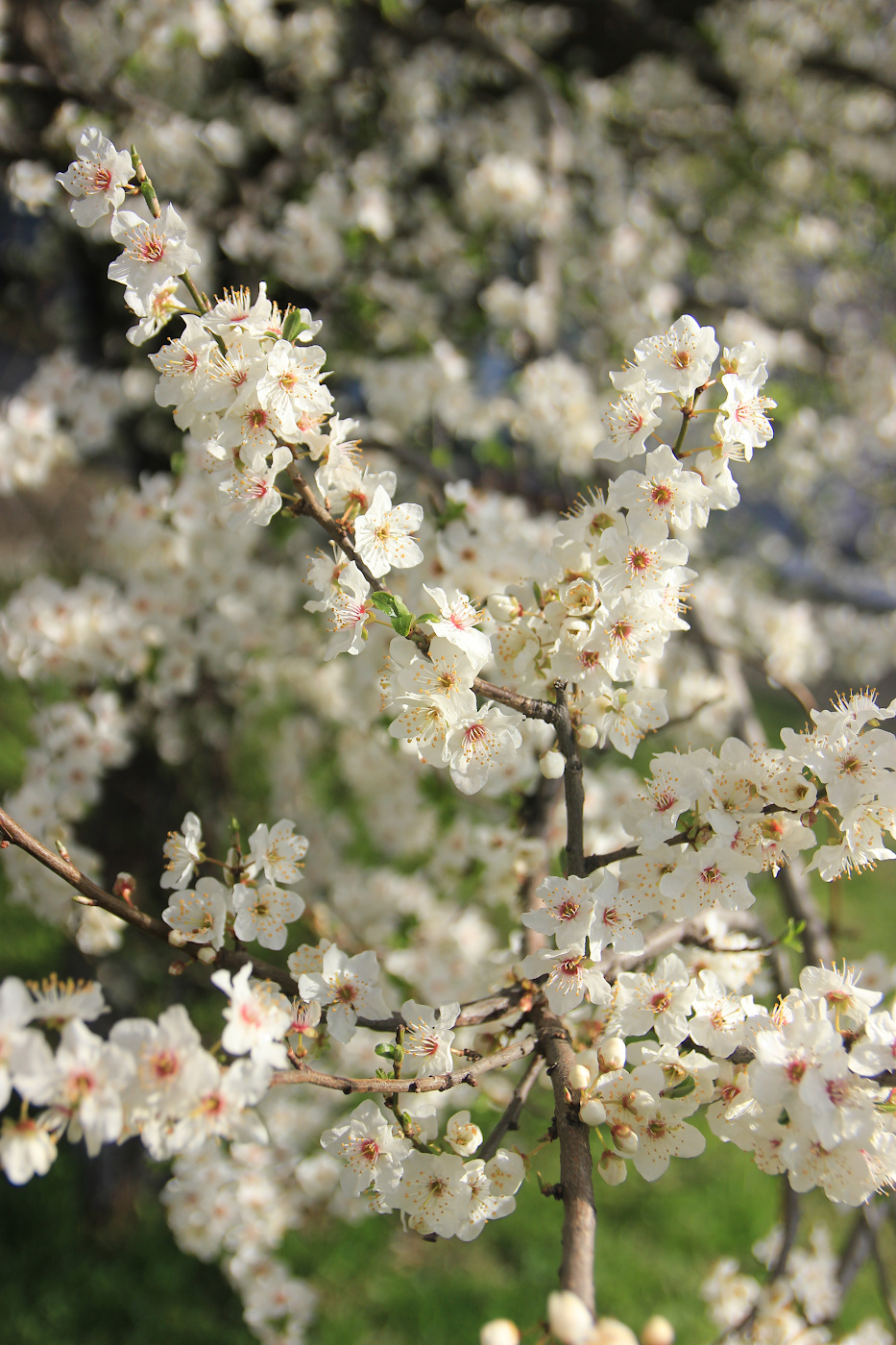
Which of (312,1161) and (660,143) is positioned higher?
(660,143)

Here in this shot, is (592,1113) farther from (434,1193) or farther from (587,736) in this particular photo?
(587,736)

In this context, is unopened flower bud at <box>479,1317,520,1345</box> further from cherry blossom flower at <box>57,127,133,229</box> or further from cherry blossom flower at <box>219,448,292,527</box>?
cherry blossom flower at <box>57,127,133,229</box>

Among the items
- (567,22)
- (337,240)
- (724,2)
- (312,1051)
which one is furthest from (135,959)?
(724,2)

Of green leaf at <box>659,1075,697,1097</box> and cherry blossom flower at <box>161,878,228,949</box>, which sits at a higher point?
cherry blossom flower at <box>161,878,228,949</box>

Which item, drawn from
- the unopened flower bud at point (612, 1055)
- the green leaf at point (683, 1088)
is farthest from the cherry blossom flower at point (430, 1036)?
the green leaf at point (683, 1088)

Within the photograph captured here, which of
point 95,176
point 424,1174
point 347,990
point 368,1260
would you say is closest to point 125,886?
point 347,990

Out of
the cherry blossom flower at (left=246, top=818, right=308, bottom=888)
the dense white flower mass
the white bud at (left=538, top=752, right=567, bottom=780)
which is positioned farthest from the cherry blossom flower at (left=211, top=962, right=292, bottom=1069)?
the white bud at (left=538, top=752, right=567, bottom=780)

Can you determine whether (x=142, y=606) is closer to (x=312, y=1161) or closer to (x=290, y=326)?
(x=290, y=326)
